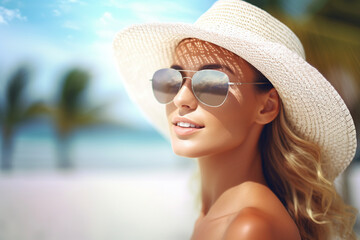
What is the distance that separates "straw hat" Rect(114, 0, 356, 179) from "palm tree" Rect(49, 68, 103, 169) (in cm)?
1468


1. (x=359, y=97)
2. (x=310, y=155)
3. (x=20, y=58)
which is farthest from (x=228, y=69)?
(x=20, y=58)

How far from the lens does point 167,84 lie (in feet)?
5.03

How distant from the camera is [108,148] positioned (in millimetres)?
22125

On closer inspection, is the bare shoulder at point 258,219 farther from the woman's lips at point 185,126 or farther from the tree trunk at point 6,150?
the tree trunk at point 6,150

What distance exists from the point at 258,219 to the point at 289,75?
595 mm

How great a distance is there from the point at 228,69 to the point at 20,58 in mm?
11866

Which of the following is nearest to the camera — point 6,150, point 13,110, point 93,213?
point 93,213

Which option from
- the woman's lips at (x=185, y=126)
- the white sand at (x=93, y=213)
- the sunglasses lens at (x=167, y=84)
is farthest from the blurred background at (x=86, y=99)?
the woman's lips at (x=185, y=126)

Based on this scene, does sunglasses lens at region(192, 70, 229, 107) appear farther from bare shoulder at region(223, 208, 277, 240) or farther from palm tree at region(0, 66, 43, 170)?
palm tree at region(0, 66, 43, 170)

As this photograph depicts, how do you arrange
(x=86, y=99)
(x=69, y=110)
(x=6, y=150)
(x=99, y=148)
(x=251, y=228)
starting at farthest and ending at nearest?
(x=99, y=148) < (x=86, y=99) < (x=69, y=110) < (x=6, y=150) < (x=251, y=228)

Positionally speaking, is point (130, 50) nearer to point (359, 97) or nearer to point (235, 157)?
point (235, 157)

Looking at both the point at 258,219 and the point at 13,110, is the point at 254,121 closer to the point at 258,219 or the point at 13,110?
the point at 258,219

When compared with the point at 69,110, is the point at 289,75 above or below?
above

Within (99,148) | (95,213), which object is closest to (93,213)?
(95,213)
